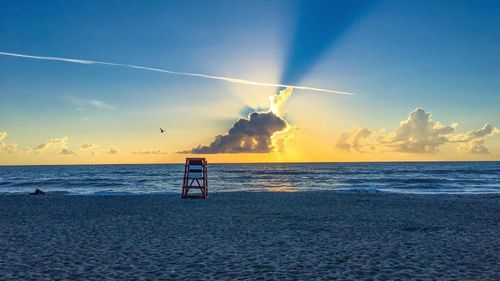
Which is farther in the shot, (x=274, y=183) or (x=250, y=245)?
(x=274, y=183)

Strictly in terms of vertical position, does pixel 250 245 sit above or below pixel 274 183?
above

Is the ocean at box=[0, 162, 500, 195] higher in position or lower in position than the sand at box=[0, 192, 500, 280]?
lower

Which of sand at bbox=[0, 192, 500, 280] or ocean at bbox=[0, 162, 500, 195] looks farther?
ocean at bbox=[0, 162, 500, 195]

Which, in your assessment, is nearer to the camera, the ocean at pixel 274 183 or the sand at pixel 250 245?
the sand at pixel 250 245

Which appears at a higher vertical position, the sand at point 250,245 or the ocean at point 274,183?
the sand at point 250,245

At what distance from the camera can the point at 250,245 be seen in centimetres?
1166

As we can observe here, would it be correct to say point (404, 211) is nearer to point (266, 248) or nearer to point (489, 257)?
point (489, 257)

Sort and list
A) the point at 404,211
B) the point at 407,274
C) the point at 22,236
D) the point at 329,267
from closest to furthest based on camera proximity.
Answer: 1. the point at 407,274
2. the point at 329,267
3. the point at 22,236
4. the point at 404,211

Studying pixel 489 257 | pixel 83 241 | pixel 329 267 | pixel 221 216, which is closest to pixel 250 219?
pixel 221 216

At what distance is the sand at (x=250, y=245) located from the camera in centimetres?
860

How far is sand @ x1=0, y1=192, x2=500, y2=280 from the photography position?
860 cm

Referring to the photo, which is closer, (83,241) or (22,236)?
(83,241)

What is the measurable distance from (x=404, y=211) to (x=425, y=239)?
8.58 metres

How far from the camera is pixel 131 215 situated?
19.2 meters
